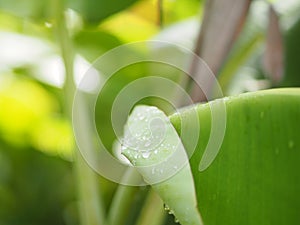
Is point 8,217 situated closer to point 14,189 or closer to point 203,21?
point 14,189

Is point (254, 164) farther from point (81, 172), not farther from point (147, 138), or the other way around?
point (81, 172)

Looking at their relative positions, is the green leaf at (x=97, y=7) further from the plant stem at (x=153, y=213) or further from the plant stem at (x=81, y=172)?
the plant stem at (x=153, y=213)

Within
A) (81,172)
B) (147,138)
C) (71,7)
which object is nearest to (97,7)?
(71,7)

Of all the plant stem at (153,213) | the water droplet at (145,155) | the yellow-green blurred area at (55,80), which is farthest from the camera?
the yellow-green blurred area at (55,80)

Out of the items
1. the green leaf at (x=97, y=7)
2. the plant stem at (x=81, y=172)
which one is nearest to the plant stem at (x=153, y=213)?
the plant stem at (x=81, y=172)

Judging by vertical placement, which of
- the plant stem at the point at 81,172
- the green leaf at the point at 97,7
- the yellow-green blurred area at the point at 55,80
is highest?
the green leaf at the point at 97,7

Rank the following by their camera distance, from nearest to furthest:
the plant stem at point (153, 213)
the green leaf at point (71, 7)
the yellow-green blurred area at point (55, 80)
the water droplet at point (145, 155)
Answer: the water droplet at point (145, 155) → the plant stem at point (153, 213) → the green leaf at point (71, 7) → the yellow-green blurred area at point (55, 80)
